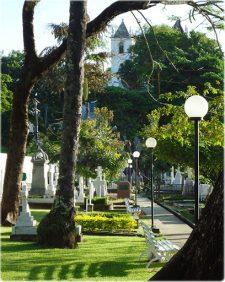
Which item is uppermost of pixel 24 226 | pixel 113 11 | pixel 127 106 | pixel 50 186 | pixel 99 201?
pixel 127 106

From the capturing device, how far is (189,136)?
2152 cm

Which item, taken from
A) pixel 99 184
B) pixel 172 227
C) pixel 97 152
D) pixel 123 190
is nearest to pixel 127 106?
pixel 123 190

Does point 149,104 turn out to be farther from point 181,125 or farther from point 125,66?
point 181,125

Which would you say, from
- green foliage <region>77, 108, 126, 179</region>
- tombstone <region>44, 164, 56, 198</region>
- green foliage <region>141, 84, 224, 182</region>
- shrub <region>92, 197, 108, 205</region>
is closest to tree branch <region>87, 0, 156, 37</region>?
green foliage <region>141, 84, 224, 182</region>

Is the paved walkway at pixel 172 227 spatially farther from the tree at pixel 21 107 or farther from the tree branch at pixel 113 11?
the tree branch at pixel 113 11

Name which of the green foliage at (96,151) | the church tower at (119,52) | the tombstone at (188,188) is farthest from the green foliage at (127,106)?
the tombstone at (188,188)

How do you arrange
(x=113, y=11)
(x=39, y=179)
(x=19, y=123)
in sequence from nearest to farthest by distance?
(x=113, y=11), (x=19, y=123), (x=39, y=179)

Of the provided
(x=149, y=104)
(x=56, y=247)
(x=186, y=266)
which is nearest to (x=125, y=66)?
(x=149, y=104)

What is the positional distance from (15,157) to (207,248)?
1126cm

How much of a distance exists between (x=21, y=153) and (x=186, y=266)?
11037 millimetres

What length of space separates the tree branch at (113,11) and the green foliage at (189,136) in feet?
15.3

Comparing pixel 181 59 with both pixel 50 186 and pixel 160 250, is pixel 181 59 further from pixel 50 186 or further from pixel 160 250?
pixel 160 250

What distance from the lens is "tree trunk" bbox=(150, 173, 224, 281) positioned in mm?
5094

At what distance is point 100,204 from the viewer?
27062 mm
